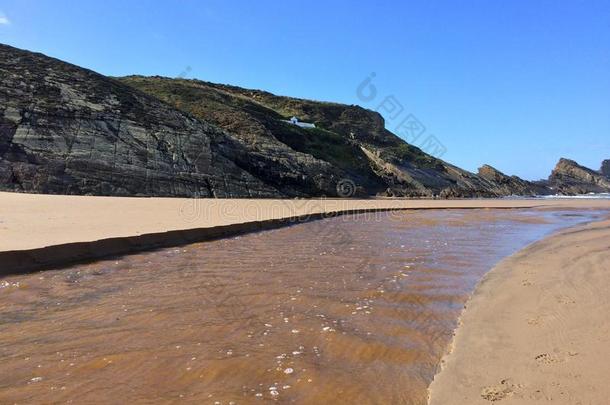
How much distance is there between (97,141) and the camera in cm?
2344

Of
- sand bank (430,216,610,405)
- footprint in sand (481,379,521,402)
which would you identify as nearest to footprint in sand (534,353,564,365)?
sand bank (430,216,610,405)

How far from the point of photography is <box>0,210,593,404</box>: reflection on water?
107 inches

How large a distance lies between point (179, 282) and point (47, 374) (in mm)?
2620

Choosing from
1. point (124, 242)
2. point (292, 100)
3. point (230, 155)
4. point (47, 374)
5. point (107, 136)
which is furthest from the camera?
point (292, 100)

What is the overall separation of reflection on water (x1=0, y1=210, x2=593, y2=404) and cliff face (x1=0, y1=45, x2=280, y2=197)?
15.9 metres

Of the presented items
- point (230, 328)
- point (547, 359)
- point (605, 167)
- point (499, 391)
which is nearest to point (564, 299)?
point (547, 359)

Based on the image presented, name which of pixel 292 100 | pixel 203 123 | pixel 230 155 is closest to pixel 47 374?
pixel 230 155

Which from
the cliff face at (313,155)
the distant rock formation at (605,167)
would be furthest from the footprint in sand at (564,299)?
the distant rock formation at (605,167)

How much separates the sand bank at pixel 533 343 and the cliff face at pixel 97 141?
1970cm

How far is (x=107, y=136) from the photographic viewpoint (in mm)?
24094

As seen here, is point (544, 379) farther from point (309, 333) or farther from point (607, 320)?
point (309, 333)

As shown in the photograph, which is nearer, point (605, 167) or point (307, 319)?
point (307, 319)

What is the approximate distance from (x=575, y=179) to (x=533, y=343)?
97.7 metres

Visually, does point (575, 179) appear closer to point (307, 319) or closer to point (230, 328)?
point (307, 319)
